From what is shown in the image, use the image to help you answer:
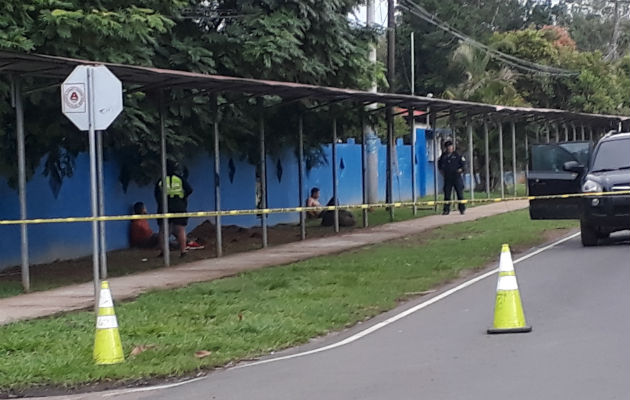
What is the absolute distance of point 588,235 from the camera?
17812 millimetres

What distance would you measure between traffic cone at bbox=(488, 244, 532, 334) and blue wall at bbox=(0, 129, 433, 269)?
10.2 meters

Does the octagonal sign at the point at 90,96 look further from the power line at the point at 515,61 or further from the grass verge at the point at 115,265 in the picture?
the power line at the point at 515,61

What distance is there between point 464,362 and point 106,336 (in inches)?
126

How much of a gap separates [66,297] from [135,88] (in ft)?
14.7

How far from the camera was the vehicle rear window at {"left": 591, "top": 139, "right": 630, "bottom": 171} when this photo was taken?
1778 centimetres

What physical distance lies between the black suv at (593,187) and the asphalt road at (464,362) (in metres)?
5.04

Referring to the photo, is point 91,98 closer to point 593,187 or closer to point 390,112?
point 593,187

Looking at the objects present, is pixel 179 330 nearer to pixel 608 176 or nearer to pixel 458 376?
pixel 458 376

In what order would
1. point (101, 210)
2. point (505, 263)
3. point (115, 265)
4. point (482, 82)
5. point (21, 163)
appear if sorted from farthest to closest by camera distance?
1. point (482, 82)
2. point (115, 265)
3. point (21, 163)
4. point (101, 210)
5. point (505, 263)

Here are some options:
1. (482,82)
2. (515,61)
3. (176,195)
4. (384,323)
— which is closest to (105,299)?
(384,323)

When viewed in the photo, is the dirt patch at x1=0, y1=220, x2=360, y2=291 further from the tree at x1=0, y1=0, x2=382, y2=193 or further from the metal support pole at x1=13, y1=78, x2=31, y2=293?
the tree at x1=0, y1=0, x2=382, y2=193

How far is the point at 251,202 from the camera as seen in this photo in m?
26.5

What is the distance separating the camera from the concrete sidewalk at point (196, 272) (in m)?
12.8

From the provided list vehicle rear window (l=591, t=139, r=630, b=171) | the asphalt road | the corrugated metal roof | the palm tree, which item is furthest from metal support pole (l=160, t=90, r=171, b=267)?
the palm tree
